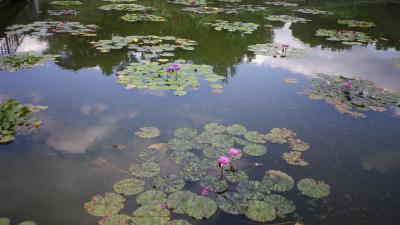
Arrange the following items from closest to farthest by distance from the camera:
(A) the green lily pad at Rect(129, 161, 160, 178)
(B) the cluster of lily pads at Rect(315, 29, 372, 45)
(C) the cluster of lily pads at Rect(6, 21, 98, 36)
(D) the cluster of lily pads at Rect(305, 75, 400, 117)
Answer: (A) the green lily pad at Rect(129, 161, 160, 178)
(D) the cluster of lily pads at Rect(305, 75, 400, 117)
(C) the cluster of lily pads at Rect(6, 21, 98, 36)
(B) the cluster of lily pads at Rect(315, 29, 372, 45)

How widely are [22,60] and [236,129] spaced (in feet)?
16.0

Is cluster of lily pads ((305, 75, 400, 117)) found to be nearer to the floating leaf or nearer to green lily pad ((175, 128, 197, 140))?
green lily pad ((175, 128, 197, 140))

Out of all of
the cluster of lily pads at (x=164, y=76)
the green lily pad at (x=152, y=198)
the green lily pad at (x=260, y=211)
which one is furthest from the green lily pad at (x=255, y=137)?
the cluster of lily pads at (x=164, y=76)

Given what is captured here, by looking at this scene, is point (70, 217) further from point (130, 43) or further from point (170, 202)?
point (130, 43)

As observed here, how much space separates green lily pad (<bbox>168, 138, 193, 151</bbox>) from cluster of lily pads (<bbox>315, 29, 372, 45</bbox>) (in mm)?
7083

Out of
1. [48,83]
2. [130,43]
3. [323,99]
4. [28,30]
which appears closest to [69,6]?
[28,30]

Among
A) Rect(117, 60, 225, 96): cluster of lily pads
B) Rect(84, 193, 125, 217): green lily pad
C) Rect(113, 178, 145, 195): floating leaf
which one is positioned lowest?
Rect(84, 193, 125, 217): green lily pad

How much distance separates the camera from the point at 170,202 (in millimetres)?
3016

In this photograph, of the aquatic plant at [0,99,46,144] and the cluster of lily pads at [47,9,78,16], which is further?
the cluster of lily pads at [47,9,78,16]

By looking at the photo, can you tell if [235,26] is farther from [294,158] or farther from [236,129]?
[294,158]

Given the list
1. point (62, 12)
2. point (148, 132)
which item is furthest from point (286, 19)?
point (148, 132)

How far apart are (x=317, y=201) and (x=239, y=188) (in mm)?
766

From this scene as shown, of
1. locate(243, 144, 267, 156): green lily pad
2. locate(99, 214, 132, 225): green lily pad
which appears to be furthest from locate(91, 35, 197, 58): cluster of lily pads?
locate(99, 214, 132, 225): green lily pad

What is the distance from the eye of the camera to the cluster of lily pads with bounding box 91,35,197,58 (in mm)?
7398
